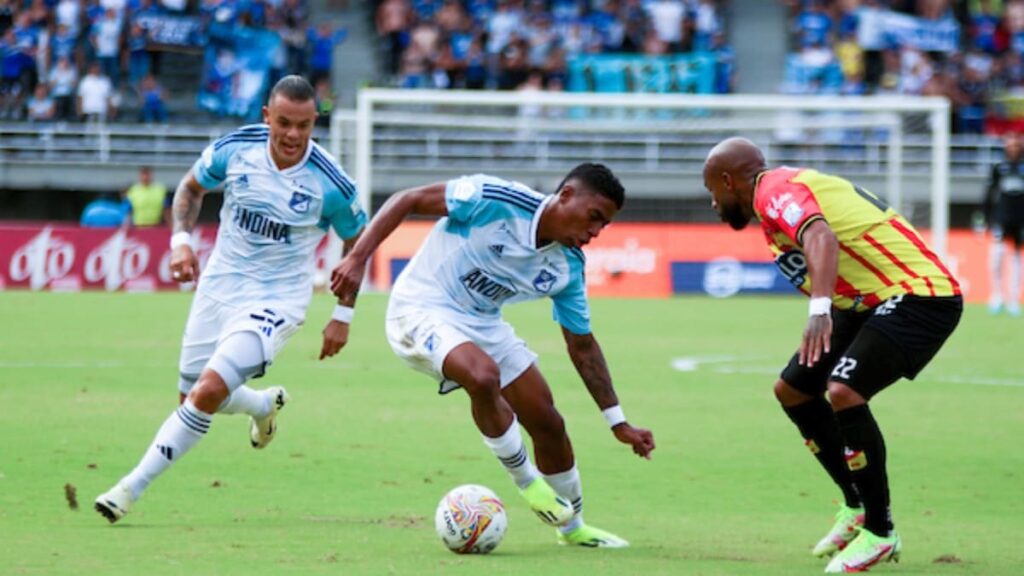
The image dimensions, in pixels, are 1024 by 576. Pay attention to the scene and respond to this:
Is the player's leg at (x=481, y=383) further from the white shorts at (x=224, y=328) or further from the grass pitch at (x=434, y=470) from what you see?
the white shorts at (x=224, y=328)

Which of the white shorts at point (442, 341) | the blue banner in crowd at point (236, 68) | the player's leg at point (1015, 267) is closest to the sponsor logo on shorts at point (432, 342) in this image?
the white shorts at point (442, 341)

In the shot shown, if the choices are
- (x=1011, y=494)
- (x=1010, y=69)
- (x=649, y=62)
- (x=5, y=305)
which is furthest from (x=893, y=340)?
(x=1010, y=69)

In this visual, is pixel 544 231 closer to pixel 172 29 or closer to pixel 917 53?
pixel 172 29

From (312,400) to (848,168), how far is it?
22.3m

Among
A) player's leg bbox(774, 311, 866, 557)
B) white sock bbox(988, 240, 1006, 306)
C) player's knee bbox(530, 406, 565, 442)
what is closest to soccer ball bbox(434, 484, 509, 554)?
player's knee bbox(530, 406, 565, 442)

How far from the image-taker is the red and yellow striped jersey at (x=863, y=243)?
816 cm

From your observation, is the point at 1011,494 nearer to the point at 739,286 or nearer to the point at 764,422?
the point at 764,422

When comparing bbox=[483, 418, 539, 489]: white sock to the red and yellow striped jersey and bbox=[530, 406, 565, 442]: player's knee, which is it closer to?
bbox=[530, 406, 565, 442]: player's knee

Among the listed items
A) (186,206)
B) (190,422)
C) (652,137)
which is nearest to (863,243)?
(190,422)

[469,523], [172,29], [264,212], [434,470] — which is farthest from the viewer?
[172,29]

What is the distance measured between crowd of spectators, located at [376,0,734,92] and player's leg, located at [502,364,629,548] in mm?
28962

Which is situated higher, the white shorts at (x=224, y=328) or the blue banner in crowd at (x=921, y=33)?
the white shorts at (x=224, y=328)

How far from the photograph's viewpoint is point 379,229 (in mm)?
8555

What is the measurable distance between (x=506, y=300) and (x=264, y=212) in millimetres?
1505
